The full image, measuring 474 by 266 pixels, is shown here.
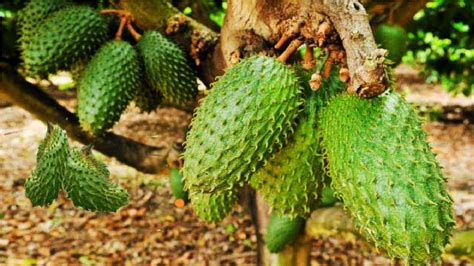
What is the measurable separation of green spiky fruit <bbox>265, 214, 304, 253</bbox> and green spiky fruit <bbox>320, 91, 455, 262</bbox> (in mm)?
1536

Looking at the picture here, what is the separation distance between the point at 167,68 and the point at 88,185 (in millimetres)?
674

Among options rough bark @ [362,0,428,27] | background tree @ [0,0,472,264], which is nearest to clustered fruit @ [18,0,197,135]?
background tree @ [0,0,472,264]

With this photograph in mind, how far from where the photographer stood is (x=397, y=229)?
3.55ft

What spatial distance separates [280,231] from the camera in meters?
Result: 2.78

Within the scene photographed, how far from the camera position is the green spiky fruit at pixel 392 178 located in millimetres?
1081

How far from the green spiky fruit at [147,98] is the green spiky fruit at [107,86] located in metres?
0.10

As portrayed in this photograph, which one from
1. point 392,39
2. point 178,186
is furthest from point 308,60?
point 178,186

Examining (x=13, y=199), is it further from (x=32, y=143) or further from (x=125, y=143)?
(x=125, y=143)

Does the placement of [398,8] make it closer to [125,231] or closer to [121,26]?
[121,26]

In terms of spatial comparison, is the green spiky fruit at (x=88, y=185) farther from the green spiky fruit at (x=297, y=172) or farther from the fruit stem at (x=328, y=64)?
the fruit stem at (x=328, y=64)

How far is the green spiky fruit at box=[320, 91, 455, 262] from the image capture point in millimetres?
1081

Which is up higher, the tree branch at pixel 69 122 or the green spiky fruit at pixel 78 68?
Result: the green spiky fruit at pixel 78 68

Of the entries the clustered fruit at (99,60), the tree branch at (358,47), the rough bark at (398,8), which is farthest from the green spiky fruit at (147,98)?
the rough bark at (398,8)

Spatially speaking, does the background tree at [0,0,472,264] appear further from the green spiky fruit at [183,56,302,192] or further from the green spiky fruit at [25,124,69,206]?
the green spiky fruit at [25,124,69,206]
